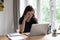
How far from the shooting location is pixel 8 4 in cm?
469

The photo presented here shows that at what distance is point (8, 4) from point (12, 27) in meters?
0.74

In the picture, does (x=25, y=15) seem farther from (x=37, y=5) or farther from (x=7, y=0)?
(x=7, y=0)

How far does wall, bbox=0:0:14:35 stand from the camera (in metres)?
4.68

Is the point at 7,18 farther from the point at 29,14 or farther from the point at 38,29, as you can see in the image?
the point at 38,29

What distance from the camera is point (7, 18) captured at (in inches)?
187

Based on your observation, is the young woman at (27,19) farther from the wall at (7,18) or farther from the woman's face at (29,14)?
the wall at (7,18)

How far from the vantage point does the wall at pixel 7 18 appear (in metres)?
4.68

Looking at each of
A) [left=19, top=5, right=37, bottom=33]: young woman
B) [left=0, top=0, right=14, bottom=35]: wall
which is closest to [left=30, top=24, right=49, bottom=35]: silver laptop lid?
[left=19, top=5, right=37, bottom=33]: young woman

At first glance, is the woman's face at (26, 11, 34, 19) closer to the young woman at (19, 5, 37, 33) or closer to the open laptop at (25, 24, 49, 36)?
the young woman at (19, 5, 37, 33)

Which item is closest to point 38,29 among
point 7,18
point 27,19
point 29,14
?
point 29,14

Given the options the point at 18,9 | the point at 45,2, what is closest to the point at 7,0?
the point at 18,9

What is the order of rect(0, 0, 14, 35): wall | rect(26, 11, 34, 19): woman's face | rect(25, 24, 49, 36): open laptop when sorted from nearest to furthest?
rect(25, 24, 49, 36): open laptop → rect(26, 11, 34, 19): woman's face → rect(0, 0, 14, 35): wall

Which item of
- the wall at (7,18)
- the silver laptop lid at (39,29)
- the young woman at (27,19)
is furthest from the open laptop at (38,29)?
the wall at (7,18)

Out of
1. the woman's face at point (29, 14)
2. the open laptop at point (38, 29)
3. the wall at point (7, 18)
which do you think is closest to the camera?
the open laptop at point (38, 29)
